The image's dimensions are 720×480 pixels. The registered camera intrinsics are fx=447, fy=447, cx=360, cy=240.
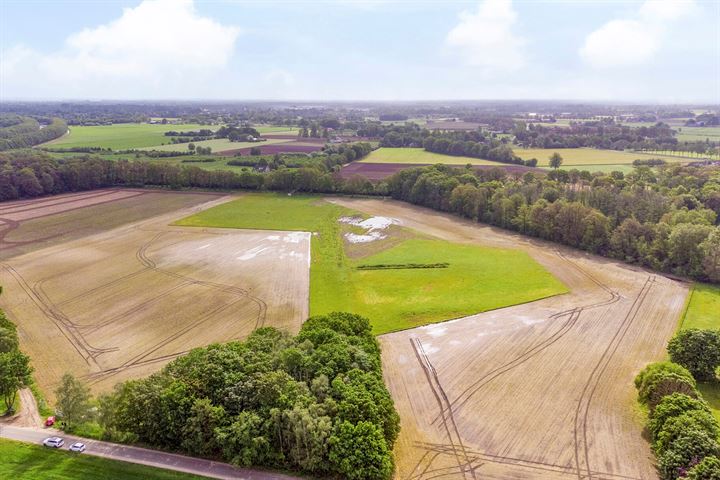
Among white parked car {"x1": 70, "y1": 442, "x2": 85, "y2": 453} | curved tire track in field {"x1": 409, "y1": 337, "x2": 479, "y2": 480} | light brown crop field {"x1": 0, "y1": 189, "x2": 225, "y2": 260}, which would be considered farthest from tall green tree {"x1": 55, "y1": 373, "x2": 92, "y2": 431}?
light brown crop field {"x1": 0, "y1": 189, "x2": 225, "y2": 260}

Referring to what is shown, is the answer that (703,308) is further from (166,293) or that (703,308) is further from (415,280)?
(166,293)

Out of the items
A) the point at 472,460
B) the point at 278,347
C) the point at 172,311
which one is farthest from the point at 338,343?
the point at 172,311

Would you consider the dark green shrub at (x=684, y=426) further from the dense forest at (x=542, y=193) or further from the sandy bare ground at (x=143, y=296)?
the dense forest at (x=542, y=193)

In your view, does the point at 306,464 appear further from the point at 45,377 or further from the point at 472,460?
the point at 45,377

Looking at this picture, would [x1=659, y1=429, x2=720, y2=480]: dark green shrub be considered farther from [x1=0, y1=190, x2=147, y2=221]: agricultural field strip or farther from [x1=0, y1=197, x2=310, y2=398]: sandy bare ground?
[x1=0, y1=190, x2=147, y2=221]: agricultural field strip

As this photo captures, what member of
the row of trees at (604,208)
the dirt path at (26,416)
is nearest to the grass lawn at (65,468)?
the dirt path at (26,416)

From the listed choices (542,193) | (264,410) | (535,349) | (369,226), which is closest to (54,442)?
(264,410)

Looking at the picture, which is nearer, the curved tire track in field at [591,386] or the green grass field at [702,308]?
the curved tire track in field at [591,386]
